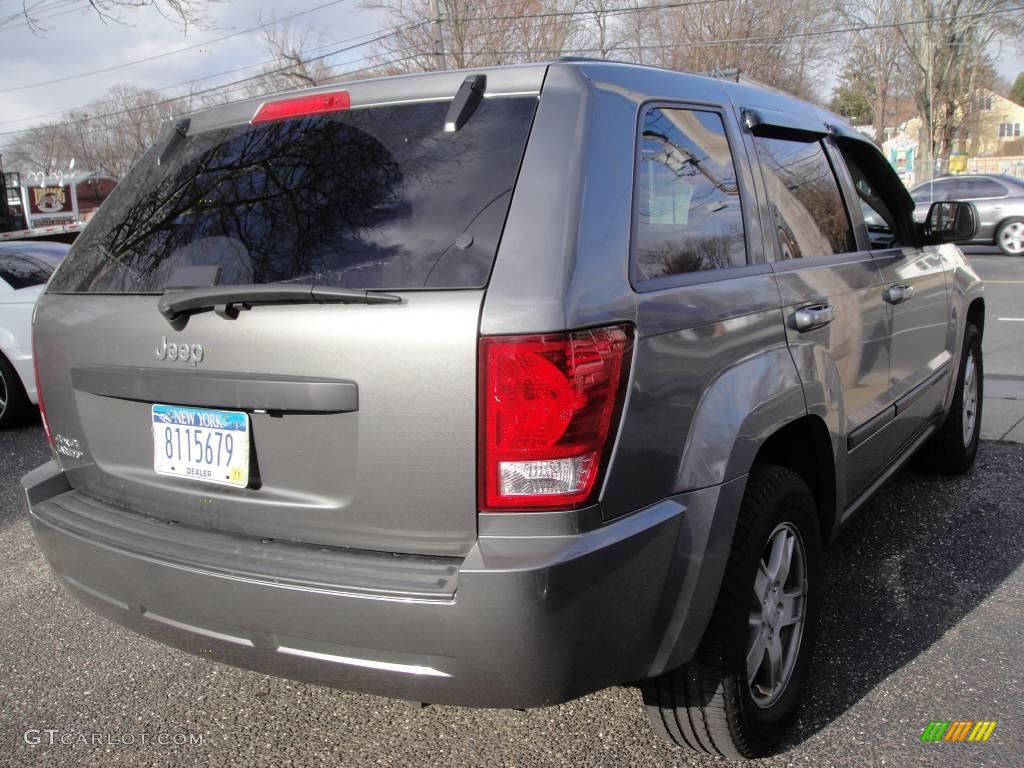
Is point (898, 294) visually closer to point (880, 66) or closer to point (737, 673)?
point (737, 673)

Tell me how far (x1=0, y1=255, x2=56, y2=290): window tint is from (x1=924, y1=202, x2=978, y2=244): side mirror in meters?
6.14

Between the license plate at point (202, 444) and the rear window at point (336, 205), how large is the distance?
330 mm

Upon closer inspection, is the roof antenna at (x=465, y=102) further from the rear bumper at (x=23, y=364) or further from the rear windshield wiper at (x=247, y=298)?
the rear bumper at (x=23, y=364)

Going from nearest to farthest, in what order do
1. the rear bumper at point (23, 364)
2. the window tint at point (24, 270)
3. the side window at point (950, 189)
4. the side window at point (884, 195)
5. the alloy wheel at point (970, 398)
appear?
the side window at point (884, 195), the alloy wheel at point (970, 398), the rear bumper at point (23, 364), the window tint at point (24, 270), the side window at point (950, 189)

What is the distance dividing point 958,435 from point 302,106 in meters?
3.78

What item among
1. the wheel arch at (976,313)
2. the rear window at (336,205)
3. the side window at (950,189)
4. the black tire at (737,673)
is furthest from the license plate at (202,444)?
the side window at (950,189)

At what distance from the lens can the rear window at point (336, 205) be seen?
2002 mm

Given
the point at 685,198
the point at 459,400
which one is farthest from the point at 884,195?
the point at 459,400

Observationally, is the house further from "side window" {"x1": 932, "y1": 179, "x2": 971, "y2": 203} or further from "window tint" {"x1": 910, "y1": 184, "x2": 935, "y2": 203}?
"side window" {"x1": 932, "y1": 179, "x2": 971, "y2": 203}

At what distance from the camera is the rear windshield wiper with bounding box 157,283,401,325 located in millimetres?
1978

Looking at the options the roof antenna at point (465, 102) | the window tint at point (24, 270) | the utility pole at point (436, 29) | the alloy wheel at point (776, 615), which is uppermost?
the utility pole at point (436, 29)

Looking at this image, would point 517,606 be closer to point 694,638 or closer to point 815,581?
point 694,638

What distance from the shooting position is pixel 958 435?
4672mm

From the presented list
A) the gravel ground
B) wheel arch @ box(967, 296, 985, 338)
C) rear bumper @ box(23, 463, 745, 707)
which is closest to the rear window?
rear bumper @ box(23, 463, 745, 707)
